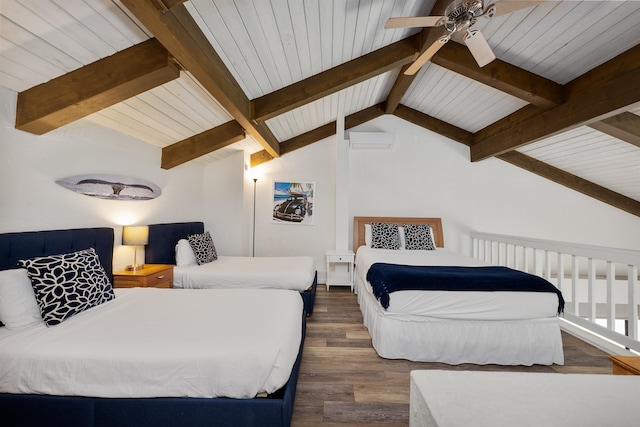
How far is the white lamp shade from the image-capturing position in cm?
270

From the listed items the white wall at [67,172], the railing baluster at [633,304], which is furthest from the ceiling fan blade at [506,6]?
the white wall at [67,172]

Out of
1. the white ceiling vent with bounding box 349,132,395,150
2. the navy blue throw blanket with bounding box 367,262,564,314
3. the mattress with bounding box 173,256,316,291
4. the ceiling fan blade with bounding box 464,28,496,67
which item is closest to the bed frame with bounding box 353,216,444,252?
the white ceiling vent with bounding box 349,132,395,150

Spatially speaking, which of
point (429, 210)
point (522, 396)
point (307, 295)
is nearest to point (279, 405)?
point (522, 396)

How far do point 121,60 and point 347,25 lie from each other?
170cm

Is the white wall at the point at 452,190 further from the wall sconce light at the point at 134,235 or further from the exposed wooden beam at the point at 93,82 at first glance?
the exposed wooden beam at the point at 93,82

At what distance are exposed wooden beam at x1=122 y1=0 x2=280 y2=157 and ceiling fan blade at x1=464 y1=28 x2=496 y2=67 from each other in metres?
1.88

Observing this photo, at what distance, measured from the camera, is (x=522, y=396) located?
2.52 feet

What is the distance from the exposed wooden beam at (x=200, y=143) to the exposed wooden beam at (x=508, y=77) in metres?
2.54

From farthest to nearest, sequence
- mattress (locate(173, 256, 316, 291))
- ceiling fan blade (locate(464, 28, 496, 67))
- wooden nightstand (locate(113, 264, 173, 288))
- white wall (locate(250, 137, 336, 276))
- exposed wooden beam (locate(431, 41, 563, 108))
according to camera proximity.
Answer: white wall (locate(250, 137, 336, 276)) < mattress (locate(173, 256, 316, 291)) < exposed wooden beam (locate(431, 41, 563, 108)) < wooden nightstand (locate(113, 264, 173, 288)) < ceiling fan blade (locate(464, 28, 496, 67))

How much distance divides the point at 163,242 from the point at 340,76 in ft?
9.10

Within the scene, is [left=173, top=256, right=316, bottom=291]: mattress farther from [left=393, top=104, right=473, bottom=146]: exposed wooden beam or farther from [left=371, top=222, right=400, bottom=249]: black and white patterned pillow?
[left=393, top=104, right=473, bottom=146]: exposed wooden beam

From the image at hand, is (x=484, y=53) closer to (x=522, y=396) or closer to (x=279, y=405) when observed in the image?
(x=522, y=396)

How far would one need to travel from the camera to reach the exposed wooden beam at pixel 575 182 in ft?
13.9

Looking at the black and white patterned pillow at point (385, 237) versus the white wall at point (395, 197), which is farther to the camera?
the white wall at point (395, 197)
